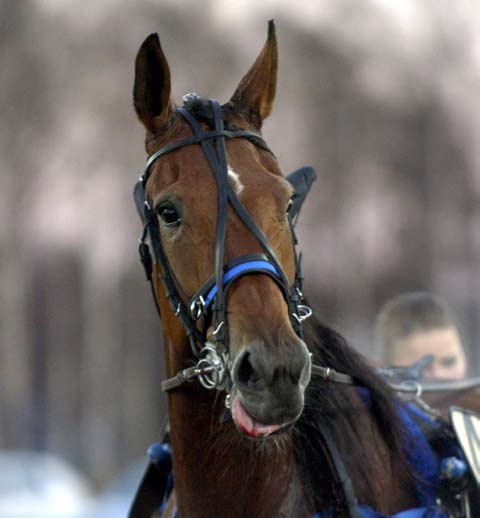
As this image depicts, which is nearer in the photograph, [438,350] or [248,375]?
[248,375]

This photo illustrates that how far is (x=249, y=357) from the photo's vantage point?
3297mm

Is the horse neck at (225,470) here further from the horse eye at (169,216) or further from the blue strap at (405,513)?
the horse eye at (169,216)

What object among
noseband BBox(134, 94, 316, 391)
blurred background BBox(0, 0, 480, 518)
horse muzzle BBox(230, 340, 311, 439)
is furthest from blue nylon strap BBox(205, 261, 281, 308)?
blurred background BBox(0, 0, 480, 518)

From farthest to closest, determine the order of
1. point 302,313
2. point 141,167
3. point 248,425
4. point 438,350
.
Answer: point 141,167, point 438,350, point 302,313, point 248,425

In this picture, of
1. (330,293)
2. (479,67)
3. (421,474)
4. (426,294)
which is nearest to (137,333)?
(330,293)

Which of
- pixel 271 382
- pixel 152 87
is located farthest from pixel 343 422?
pixel 152 87

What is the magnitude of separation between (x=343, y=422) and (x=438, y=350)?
→ 7.91ft

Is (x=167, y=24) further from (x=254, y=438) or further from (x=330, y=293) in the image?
(x=254, y=438)

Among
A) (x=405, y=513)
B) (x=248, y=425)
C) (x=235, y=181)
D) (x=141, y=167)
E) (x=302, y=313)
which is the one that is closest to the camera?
(x=248, y=425)

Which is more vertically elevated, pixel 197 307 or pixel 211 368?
pixel 197 307

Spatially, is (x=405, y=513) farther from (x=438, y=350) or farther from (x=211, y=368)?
(x=438, y=350)

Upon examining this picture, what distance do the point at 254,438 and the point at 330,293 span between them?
55.9ft

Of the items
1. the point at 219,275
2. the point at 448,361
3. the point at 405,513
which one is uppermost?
the point at 219,275

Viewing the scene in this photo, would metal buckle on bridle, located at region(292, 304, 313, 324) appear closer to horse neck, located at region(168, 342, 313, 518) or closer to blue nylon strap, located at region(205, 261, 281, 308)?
blue nylon strap, located at region(205, 261, 281, 308)
